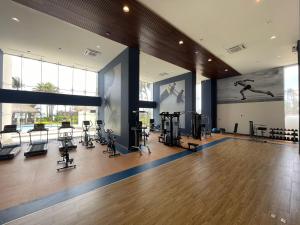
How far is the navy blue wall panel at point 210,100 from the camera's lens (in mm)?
11789

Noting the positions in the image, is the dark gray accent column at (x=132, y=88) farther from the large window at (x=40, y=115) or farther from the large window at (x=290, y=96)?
the large window at (x=290, y=96)

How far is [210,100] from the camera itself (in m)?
11.8

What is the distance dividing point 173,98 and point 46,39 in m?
8.66

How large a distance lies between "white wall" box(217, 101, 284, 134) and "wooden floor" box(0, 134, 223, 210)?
26.8 ft

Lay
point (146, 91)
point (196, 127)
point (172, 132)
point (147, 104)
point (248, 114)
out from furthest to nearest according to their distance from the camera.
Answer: point (146, 91)
point (147, 104)
point (248, 114)
point (196, 127)
point (172, 132)

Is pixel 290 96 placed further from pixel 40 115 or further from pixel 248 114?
pixel 40 115

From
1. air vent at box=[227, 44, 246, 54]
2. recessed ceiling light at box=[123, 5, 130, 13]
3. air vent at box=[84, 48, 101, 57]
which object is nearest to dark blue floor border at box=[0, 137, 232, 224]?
recessed ceiling light at box=[123, 5, 130, 13]

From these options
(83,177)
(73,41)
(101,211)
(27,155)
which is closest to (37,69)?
(73,41)

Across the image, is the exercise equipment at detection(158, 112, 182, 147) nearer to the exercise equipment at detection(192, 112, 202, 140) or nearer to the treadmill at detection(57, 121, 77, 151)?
the exercise equipment at detection(192, 112, 202, 140)

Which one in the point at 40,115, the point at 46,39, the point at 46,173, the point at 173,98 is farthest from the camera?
the point at 173,98

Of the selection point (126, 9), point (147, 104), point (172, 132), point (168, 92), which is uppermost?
point (126, 9)

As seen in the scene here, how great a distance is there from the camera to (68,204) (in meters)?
2.49

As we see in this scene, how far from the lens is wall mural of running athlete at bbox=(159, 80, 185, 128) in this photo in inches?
425

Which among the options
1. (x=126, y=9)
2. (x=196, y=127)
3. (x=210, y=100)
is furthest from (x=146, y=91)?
→ (x=126, y=9)
